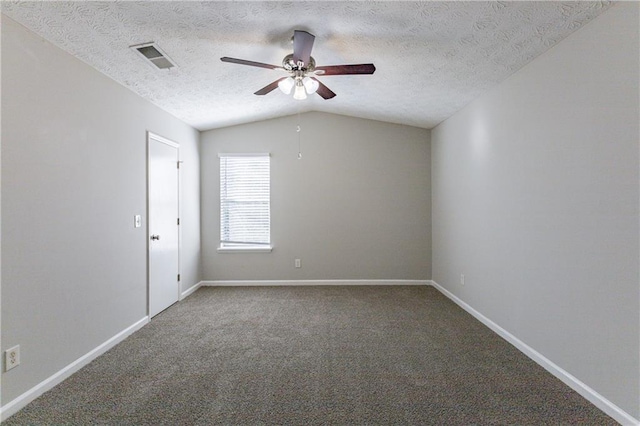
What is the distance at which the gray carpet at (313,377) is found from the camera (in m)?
1.94

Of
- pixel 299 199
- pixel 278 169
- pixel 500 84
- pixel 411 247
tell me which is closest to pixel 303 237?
pixel 299 199

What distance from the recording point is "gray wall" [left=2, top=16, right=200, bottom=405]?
204 centimetres

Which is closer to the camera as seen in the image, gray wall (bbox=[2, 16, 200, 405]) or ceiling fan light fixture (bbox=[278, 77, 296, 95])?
gray wall (bbox=[2, 16, 200, 405])

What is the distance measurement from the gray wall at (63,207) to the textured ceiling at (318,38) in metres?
0.29

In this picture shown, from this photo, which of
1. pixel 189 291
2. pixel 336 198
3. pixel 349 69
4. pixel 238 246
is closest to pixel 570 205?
pixel 349 69

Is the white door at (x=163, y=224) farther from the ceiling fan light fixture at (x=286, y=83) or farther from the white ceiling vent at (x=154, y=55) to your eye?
the ceiling fan light fixture at (x=286, y=83)

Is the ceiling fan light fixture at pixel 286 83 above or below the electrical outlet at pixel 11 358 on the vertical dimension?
above

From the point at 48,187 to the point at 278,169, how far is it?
3.18 m

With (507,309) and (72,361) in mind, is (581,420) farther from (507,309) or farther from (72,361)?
(72,361)

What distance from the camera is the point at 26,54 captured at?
2.13 metres

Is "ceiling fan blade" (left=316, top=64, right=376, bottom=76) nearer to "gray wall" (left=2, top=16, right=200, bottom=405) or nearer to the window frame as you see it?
"gray wall" (left=2, top=16, right=200, bottom=405)

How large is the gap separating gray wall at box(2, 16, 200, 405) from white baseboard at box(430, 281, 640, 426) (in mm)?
3759

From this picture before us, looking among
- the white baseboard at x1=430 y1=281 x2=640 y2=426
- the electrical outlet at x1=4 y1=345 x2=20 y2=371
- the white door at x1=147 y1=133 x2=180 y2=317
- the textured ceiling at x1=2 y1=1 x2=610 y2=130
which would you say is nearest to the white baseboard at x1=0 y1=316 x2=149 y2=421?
the electrical outlet at x1=4 y1=345 x2=20 y2=371

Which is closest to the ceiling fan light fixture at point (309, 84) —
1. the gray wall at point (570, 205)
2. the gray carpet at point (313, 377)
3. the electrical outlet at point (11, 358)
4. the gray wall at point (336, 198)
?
the gray wall at point (570, 205)
